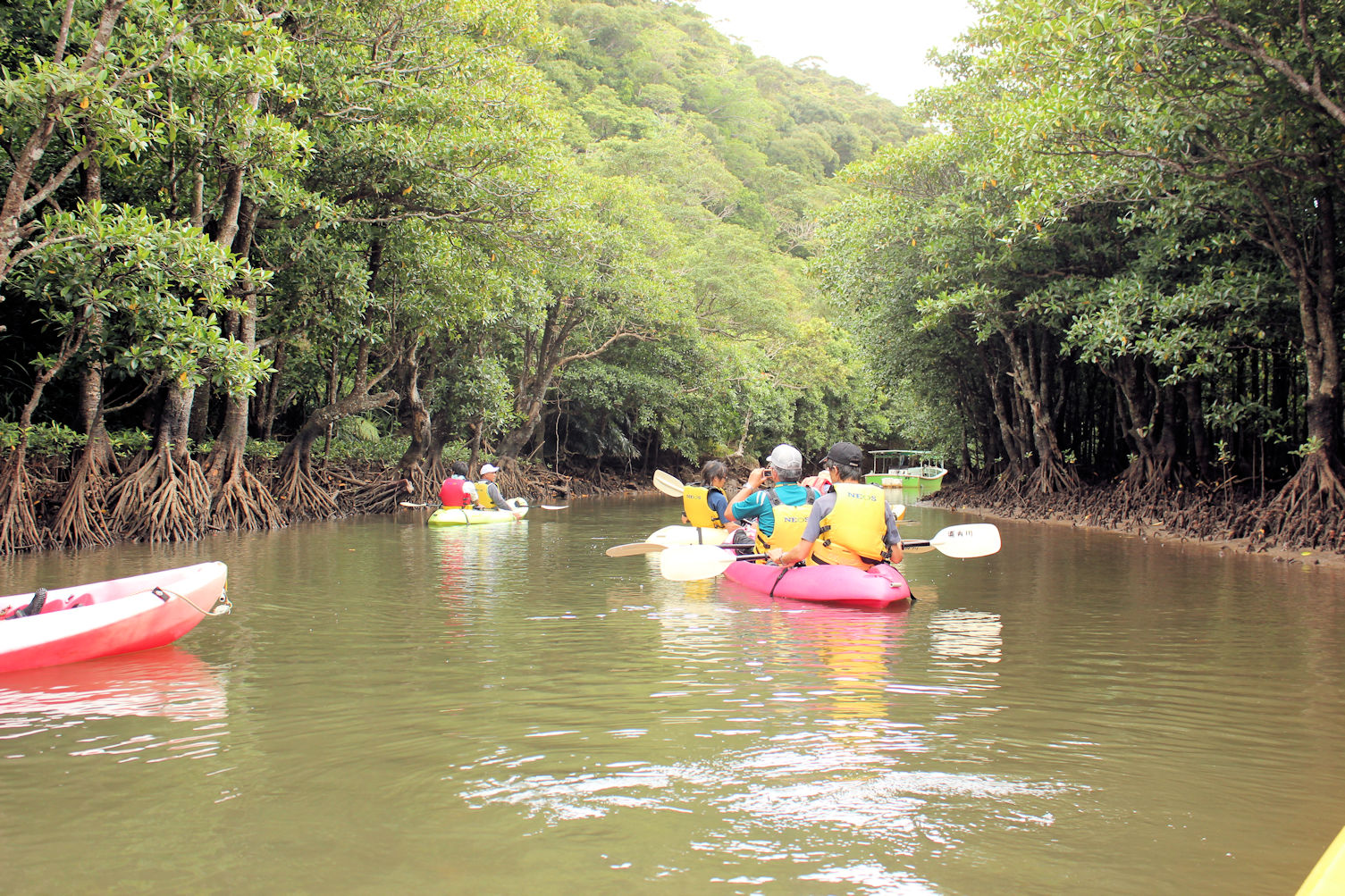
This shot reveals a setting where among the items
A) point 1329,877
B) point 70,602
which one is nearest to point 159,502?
point 70,602

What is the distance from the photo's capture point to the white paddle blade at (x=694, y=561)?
24.0 ft

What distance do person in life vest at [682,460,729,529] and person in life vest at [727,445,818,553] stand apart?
557mm

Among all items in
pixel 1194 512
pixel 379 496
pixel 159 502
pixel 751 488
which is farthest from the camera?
pixel 379 496

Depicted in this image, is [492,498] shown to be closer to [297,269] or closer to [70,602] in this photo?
Answer: [297,269]

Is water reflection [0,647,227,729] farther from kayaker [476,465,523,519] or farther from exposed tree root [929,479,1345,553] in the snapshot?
kayaker [476,465,523,519]

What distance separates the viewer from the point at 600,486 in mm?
26734

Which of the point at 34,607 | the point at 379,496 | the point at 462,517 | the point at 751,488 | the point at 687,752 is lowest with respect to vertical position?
the point at 687,752

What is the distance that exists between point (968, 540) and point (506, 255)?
9310 millimetres

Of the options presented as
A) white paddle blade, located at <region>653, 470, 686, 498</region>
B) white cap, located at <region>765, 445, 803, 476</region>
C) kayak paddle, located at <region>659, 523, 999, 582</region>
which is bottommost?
kayak paddle, located at <region>659, 523, 999, 582</region>

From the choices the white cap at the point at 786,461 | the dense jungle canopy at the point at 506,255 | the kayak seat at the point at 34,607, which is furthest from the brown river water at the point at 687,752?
the dense jungle canopy at the point at 506,255

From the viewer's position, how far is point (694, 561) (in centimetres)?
738

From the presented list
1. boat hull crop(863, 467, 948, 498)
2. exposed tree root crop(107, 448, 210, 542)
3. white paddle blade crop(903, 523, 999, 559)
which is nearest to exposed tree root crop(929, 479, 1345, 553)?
white paddle blade crop(903, 523, 999, 559)

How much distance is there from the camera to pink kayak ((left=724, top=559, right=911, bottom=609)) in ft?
21.7

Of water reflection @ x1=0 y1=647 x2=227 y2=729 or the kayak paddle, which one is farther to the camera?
the kayak paddle
